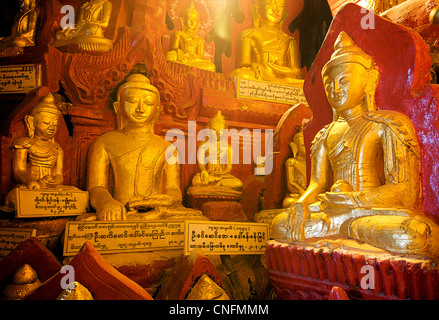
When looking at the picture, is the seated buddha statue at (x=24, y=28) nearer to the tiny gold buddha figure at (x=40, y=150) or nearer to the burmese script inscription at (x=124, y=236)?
the tiny gold buddha figure at (x=40, y=150)

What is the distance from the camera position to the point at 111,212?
103 inches

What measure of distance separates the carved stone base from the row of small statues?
3194mm

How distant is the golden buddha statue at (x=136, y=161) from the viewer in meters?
3.09

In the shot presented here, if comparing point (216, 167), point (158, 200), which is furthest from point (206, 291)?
point (216, 167)

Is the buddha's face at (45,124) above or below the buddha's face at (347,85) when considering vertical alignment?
below

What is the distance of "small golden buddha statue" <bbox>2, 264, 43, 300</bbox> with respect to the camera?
5.82 feet

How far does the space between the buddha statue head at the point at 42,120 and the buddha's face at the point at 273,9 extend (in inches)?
159

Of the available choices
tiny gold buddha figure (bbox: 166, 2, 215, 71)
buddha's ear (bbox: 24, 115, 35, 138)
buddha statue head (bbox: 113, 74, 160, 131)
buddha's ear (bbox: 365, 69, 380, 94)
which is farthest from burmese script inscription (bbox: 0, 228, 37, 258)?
tiny gold buddha figure (bbox: 166, 2, 215, 71)

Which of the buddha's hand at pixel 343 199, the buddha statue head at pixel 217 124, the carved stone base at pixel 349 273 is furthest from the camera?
the buddha statue head at pixel 217 124

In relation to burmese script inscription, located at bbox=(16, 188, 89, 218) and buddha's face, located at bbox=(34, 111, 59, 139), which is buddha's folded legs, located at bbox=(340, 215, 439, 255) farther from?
buddha's face, located at bbox=(34, 111, 59, 139)

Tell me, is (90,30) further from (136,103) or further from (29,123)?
(29,123)

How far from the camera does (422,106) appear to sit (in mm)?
2027

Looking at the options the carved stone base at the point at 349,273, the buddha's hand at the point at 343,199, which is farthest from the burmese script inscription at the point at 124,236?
the buddha's hand at the point at 343,199
